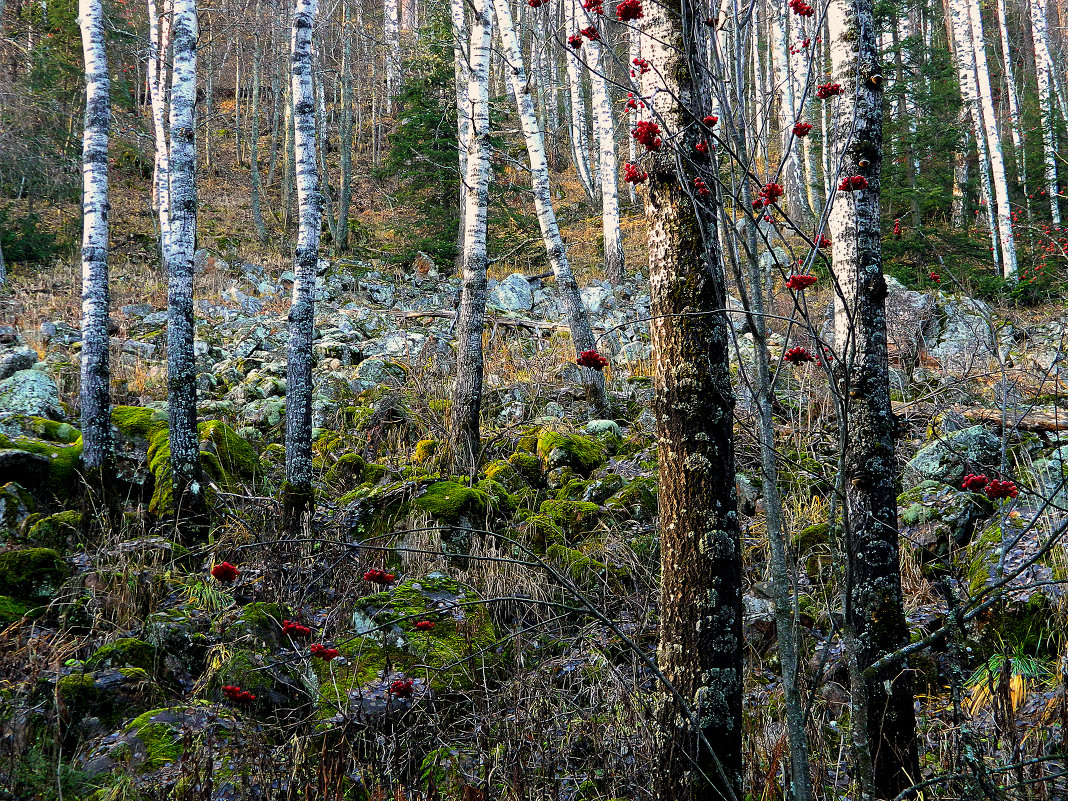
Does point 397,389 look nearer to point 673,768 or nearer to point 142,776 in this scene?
point 142,776

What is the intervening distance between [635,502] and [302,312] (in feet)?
11.2

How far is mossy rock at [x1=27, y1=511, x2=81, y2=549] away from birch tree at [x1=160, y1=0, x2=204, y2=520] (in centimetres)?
71

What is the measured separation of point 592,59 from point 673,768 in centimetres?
1392

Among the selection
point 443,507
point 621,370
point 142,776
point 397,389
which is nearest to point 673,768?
point 142,776

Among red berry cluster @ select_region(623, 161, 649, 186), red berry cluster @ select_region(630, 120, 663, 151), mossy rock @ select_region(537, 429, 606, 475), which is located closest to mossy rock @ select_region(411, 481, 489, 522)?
mossy rock @ select_region(537, 429, 606, 475)

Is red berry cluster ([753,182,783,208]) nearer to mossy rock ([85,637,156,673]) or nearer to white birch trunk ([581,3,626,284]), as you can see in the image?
mossy rock ([85,637,156,673])

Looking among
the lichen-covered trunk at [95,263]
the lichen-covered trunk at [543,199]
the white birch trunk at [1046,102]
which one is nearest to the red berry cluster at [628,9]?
the lichen-covered trunk at [95,263]

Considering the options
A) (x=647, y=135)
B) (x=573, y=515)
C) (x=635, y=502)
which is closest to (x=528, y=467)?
(x=573, y=515)

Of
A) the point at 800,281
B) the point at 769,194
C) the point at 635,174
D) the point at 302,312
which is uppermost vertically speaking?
the point at 302,312

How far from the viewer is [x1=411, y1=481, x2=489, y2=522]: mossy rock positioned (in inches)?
217

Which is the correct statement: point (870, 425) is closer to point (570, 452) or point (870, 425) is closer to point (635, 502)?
point (635, 502)

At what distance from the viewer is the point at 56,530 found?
5078 millimetres

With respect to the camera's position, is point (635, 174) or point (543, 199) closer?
point (635, 174)

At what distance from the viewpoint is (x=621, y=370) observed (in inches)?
379
